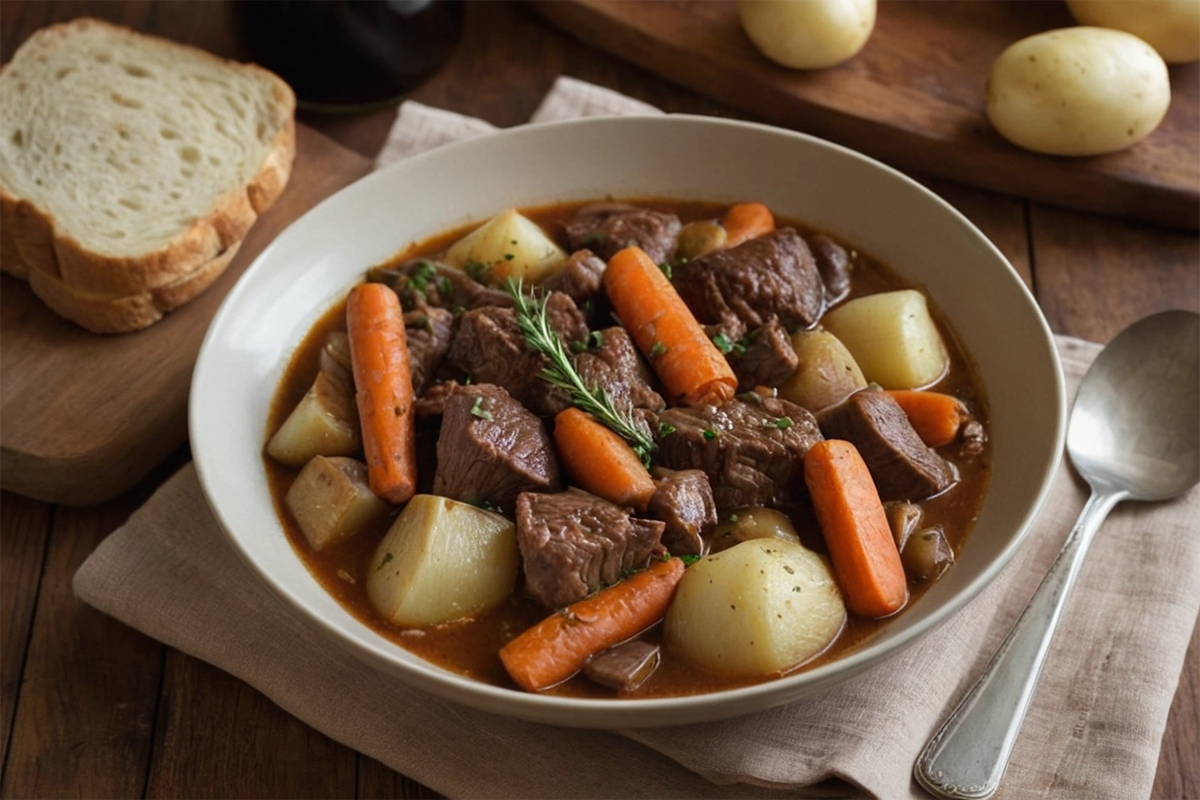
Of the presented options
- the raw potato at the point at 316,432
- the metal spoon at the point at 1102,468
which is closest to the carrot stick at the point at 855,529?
the metal spoon at the point at 1102,468

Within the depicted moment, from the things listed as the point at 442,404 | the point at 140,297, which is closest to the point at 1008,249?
the point at 442,404

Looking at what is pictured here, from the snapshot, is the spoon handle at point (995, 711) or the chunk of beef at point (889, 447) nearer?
the spoon handle at point (995, 711)

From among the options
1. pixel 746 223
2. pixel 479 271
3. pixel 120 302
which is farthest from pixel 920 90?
pixel 120 302

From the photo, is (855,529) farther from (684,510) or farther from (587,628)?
(587,628)

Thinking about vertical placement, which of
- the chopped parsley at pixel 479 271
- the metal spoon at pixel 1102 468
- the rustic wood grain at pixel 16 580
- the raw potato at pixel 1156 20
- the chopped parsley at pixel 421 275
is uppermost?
the raw potato at pixel 1156 20

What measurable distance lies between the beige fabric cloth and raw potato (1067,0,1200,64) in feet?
5.83

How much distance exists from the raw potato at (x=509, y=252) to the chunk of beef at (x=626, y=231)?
0.09 meters

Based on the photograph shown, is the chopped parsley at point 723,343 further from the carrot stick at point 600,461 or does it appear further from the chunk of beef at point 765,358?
the carrot stick at point 600,461

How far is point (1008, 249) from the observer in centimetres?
389

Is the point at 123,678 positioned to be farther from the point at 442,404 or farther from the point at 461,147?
the point at 461,147

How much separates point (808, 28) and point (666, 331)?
1497mm

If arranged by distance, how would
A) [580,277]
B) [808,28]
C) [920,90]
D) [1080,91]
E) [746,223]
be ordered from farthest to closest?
[920,90] → [808,28] → [1080,91] → [746,223] → [580,277]

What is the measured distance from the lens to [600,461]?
8.96 ft

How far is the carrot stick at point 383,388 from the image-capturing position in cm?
281
